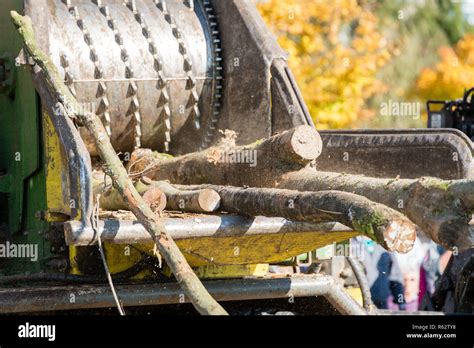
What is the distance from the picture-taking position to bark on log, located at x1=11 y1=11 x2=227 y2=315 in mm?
5000

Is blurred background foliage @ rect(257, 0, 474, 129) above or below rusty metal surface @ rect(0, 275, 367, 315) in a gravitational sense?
above

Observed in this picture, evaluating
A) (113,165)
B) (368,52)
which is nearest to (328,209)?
(113,165)

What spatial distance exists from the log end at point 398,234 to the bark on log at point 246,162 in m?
1.34

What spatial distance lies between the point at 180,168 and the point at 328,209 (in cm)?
170

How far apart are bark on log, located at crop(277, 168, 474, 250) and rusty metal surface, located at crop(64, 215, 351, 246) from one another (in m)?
0.75

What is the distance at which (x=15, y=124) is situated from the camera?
6.53 meters


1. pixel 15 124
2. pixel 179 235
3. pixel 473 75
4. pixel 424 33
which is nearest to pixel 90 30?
pixel 15 124

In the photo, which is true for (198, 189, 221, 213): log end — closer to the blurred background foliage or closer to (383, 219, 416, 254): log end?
(383, 219, 416, 254): log end

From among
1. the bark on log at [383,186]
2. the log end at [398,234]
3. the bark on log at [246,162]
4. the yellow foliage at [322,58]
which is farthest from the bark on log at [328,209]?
the yellow foliage at [322,58]

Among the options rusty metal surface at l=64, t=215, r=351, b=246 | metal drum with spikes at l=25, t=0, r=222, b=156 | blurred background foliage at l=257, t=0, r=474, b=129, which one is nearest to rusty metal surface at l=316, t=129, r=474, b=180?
rusty metal surface at l=64, t=215, r=351, b=246

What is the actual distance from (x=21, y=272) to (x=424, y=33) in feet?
70.1

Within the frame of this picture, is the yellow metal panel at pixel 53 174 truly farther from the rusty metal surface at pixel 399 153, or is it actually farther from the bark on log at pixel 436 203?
the bark on log at pixel 436 203

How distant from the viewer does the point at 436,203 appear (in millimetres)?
4445

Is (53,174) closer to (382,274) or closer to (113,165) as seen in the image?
(113,165)
